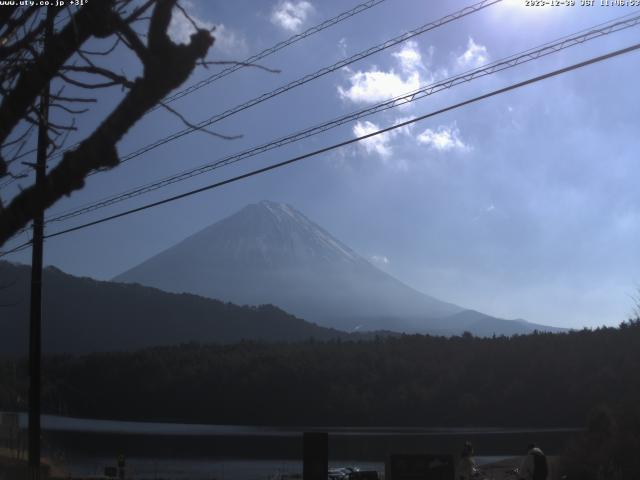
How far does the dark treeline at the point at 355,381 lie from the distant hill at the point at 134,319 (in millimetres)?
31764

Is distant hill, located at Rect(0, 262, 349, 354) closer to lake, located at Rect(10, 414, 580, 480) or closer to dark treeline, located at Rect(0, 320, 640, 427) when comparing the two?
dark treeline, located at Rect(0, 320, 640, 427)

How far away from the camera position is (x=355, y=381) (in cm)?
9669

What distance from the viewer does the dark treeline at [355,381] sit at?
257ft

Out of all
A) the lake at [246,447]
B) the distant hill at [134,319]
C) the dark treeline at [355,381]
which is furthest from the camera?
the distant hill at [134,319]

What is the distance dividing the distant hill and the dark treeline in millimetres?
31764

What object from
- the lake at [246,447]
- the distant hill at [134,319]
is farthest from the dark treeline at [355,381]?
the distant hill at [134,319]

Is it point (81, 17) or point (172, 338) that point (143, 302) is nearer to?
point (172, 338)

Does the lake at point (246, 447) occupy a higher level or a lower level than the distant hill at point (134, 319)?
lower

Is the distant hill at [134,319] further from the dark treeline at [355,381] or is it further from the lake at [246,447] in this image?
the lake at [246,447]

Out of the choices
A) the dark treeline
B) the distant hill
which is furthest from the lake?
the distant hill

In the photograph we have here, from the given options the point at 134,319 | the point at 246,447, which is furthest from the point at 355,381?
Result: the point at 134,319

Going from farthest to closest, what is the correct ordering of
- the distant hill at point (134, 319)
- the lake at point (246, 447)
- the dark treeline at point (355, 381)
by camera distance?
the distant hill at point (134, 319) < the dark treeline at point (355, 381) < the lake at point (246, 447)

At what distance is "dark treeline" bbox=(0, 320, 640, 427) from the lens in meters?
78.2

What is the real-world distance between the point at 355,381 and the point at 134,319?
67.3 meters
